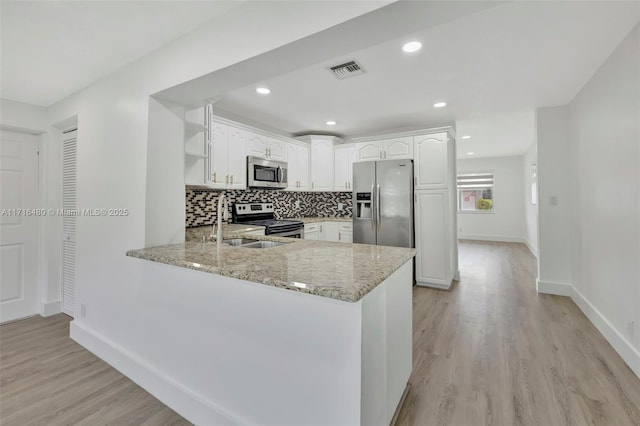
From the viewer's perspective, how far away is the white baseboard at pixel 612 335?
2115 millimetres

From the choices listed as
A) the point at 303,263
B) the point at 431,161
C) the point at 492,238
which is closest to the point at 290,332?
the point at 303,263

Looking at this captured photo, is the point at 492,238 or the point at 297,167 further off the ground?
the point at 297,167

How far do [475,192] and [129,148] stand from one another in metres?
9.14

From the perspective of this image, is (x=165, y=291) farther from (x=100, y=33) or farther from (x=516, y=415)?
(x=516, y=415)

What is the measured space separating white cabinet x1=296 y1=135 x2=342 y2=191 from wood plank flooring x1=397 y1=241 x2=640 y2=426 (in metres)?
2.41

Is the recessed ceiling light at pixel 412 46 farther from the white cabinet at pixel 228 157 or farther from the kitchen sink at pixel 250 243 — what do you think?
the white cabinet at pixel 228 157

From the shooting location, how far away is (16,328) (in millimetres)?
2936

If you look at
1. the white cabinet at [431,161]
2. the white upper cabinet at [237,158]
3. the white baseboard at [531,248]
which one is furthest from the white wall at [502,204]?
the white upper cabinet at [237,158]

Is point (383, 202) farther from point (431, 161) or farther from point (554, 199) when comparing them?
point (554, 199)

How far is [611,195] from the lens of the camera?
252 centimetres

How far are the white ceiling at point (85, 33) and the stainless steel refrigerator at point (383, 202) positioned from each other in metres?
3.08

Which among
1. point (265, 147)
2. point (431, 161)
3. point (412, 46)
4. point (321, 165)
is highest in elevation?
point (412, 46)

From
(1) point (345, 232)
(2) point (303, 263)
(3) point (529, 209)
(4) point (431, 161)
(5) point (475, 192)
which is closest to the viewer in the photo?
(2) point (303, 263)

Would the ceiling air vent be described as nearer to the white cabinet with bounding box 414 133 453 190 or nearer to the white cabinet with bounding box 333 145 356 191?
the white cabinet with bounding box 414 133 453 190
